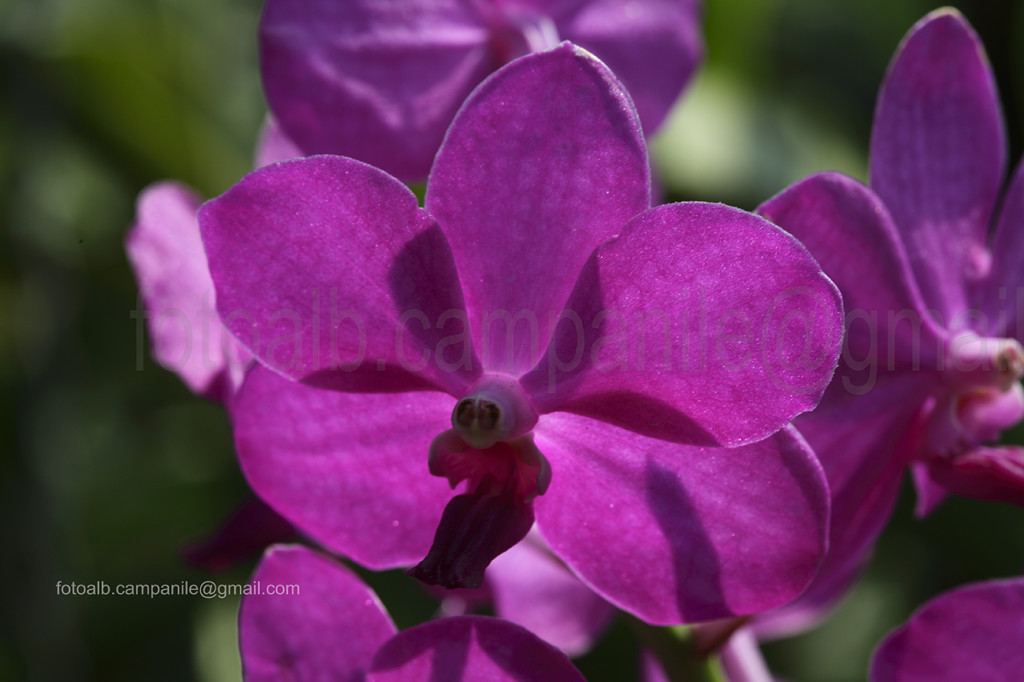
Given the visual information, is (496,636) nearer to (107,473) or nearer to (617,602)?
(617,602)

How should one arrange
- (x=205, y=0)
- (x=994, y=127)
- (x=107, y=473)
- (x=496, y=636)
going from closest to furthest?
(x=496, y=636) < (x=994, y=127) < (x=107, y=473) < (x=205, y=0)

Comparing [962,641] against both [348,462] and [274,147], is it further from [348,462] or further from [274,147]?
[274,147]

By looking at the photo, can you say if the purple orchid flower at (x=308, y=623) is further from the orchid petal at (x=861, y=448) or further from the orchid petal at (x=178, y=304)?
the orchid petal at (x=861, y=448)

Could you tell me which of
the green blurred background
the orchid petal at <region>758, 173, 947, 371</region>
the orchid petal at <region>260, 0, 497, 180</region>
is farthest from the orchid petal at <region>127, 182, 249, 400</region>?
the green blurred background

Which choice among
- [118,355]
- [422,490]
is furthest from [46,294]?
[422,490]

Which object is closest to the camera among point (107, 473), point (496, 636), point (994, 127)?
point (496, 636)

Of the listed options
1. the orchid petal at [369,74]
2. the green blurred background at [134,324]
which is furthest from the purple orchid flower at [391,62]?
the green blurred background at [134,324]

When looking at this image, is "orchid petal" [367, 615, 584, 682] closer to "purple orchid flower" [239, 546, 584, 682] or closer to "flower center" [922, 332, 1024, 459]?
"purple orchid flower" [239, 546, 584, 682]
